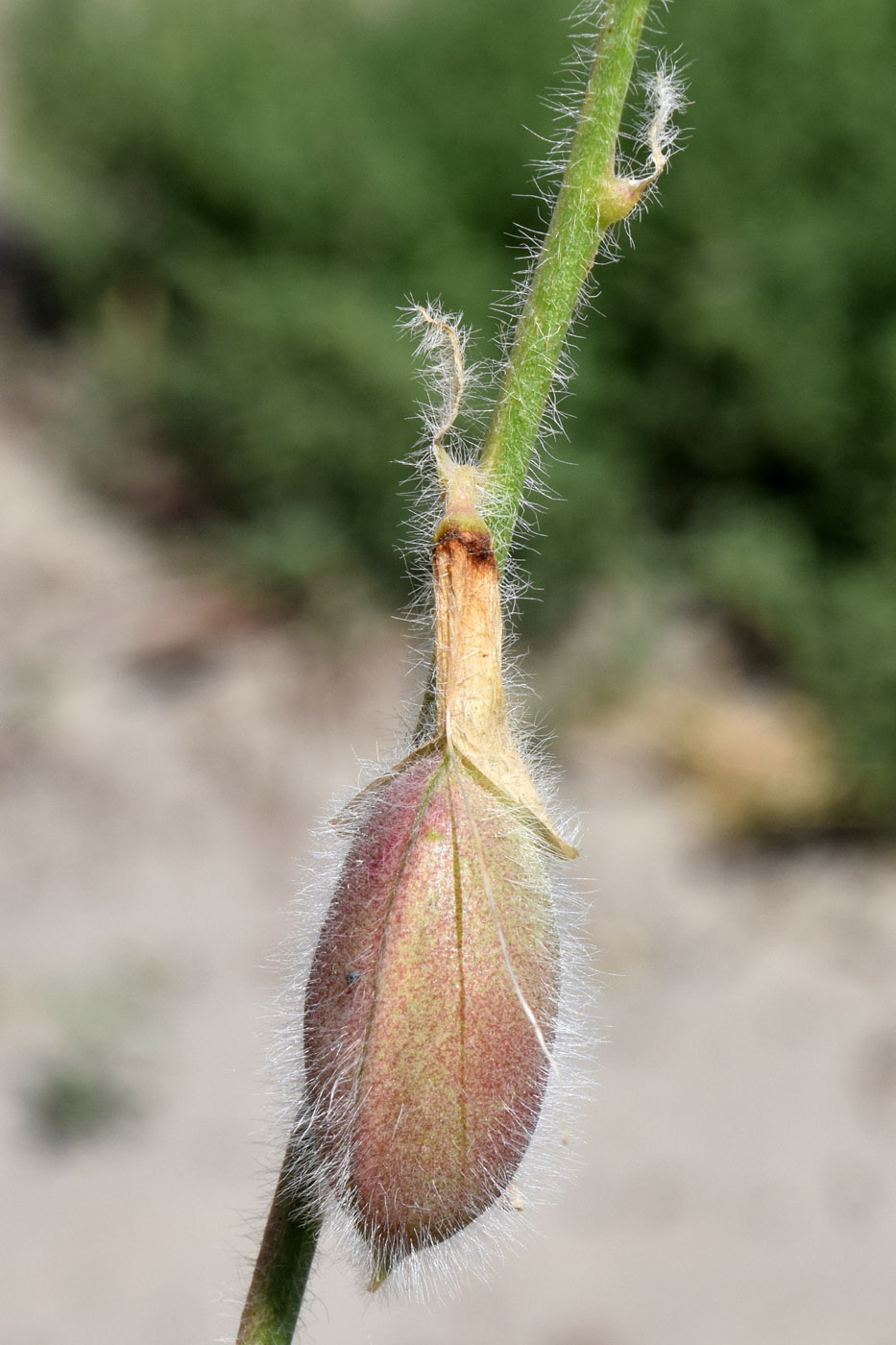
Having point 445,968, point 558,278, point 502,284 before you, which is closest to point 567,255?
point 558,278

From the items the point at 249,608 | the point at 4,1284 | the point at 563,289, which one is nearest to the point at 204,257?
the point at 249,608

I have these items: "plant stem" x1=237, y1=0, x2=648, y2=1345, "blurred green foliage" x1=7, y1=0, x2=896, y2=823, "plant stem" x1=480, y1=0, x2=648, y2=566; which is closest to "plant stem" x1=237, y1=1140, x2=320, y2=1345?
"plant stem" x1=237, y1=0, x2=648, y2=1345

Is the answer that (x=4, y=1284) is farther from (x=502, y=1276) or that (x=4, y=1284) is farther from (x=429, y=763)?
(x=429, y=763)

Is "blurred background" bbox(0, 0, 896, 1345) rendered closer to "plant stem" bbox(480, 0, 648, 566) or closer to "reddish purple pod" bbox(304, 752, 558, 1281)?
"reddish purple pod" bbox(304, 752, 558, 1281)

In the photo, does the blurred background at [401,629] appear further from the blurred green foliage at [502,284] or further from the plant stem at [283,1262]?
the plant stem at [283,1262]

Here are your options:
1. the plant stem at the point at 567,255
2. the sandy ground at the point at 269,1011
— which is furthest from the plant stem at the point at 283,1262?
the sandy ground at the point at 269,1011

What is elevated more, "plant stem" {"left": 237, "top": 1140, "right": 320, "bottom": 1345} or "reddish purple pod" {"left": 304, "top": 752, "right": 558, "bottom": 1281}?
"reddish purple pod" {"left": 304, "top": 752, "right": 558, "bottom": 1281}

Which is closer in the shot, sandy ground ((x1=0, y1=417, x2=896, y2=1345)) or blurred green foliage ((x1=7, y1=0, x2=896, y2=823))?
sandy ground ((x1=0, y1=417, x2=896, y2=1345))
